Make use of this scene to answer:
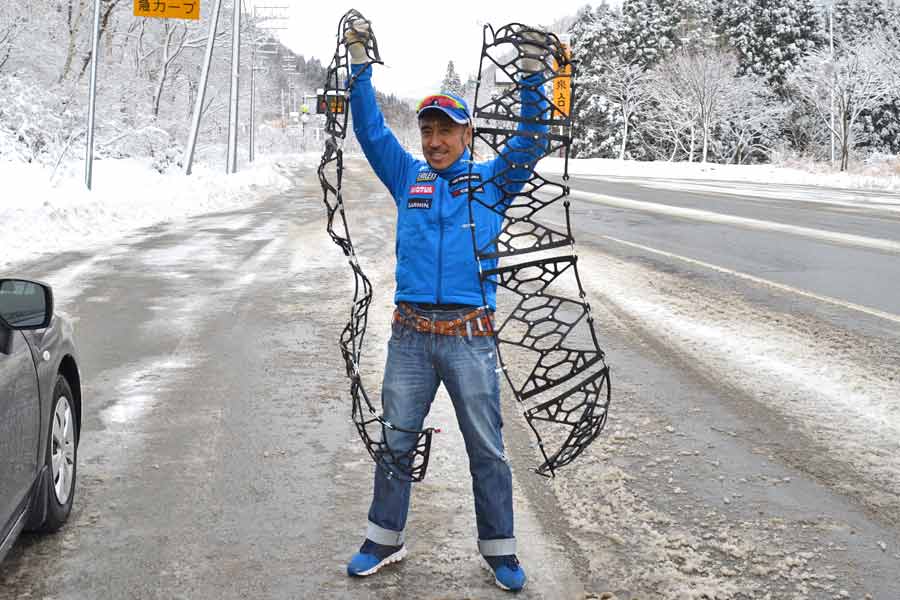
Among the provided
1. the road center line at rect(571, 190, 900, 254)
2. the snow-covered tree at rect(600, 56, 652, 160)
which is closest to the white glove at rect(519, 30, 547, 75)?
the road center line at rect(571, 190, 900, 254)

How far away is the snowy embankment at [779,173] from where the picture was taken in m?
34.9

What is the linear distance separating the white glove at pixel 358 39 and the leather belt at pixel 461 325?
981 mm

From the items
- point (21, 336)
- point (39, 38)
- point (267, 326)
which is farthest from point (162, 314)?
point (39, 38)

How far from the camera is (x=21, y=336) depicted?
10.4 feet

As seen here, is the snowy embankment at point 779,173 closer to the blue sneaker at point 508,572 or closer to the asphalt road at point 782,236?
the asphalt road at point 782,236

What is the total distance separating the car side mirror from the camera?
3022 millimetres

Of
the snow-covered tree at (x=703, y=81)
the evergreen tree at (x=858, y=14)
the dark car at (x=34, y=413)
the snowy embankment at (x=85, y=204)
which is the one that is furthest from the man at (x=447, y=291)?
the evergreen tree at (x=858, y=14)

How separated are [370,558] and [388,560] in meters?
0.09

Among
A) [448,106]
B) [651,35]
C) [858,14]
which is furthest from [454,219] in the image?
[858,14]

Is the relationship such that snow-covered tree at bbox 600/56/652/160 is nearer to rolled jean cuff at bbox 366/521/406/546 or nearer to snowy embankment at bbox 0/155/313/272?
snowy embankment at bbox 0/155/313/272

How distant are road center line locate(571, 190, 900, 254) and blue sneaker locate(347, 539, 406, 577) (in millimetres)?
11969

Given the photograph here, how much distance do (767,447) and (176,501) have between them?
3.15m

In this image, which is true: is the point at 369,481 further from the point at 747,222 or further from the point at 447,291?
the point at 747,222

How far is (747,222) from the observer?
17.5 metres
